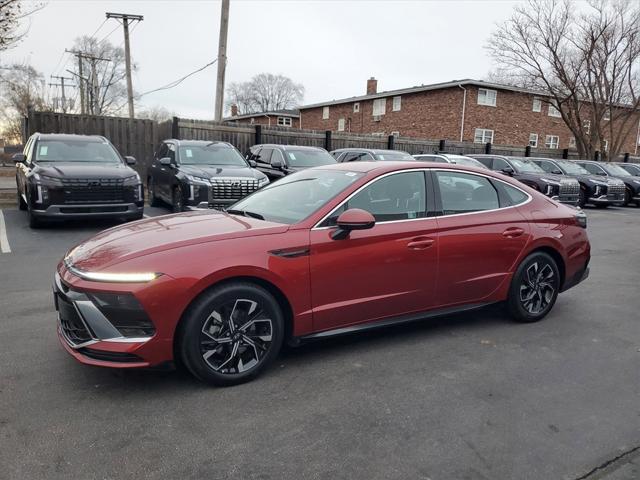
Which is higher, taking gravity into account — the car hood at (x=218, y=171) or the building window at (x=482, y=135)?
the building window at (x=482, y=135)

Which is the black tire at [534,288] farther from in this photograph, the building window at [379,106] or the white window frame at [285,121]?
the white window frame at [285,121]

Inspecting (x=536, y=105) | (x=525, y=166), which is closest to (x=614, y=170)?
(x=525, y=166)

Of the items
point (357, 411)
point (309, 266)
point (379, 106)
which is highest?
point (379, 106)

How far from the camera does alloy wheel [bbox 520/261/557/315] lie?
16.0 ft

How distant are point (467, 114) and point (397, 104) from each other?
6378 mm

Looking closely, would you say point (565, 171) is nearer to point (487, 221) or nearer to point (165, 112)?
point (487, 221)

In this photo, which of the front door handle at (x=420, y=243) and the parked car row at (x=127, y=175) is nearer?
the front door handle at (x=420, y=243)

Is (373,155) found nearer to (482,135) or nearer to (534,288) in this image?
(534,288)

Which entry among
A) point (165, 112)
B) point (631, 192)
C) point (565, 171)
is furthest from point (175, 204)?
point (165, 112)

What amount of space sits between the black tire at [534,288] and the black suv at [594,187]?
14347 millimetres

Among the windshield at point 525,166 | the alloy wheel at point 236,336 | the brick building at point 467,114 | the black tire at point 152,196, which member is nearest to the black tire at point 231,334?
the alloy wheel at point 236,336

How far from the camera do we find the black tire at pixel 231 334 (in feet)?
10.7

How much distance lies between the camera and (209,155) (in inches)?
436

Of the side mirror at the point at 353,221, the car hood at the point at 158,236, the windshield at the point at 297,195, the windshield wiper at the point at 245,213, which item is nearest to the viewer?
the car hood at the point at 158,236
